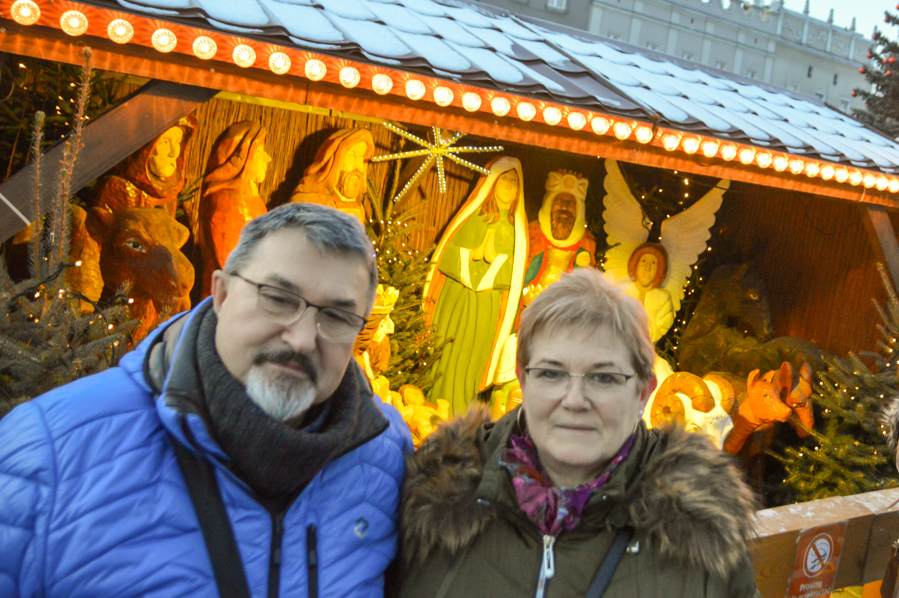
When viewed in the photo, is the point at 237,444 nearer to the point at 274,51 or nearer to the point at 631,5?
the point at 274,51

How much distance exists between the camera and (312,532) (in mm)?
1380

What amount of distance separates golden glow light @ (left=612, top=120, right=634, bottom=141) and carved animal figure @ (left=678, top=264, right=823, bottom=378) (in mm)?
2678

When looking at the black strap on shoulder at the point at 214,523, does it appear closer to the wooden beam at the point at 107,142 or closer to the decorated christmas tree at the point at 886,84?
the wooden beam at the point at 107,142

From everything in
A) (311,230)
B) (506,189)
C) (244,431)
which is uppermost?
(506,189)

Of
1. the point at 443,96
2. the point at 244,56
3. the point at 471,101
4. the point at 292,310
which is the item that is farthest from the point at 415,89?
the point at 292,310

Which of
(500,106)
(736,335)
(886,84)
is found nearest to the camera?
(500,106)

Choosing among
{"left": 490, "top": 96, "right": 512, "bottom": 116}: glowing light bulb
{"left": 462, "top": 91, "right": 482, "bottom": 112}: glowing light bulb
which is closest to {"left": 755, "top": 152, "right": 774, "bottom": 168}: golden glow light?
{"left": 490, "top": 96, "right": 512, "bottom": 116}: glowing light bulb

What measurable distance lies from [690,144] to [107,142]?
3118 millimetres

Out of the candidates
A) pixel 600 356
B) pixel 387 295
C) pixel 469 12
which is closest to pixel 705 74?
pixel 469 12

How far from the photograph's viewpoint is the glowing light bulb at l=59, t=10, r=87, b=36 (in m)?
2.55

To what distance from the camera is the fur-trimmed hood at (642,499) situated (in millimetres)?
1473

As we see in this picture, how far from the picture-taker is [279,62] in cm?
299

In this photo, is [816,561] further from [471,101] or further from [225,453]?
[471,101]

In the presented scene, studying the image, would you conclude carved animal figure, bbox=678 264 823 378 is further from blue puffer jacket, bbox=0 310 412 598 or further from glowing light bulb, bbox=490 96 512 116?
blue puffer jacket, bbox=0 310 412 598
